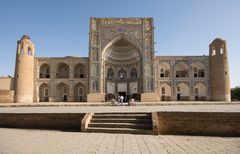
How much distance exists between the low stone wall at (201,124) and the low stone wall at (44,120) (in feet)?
11.0

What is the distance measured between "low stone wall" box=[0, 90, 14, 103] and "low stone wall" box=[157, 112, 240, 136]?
81.2ft

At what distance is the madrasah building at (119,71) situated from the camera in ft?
95.0

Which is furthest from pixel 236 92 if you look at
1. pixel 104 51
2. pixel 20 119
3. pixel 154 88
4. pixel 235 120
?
pixel 20 119

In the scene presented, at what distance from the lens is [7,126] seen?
844 cm

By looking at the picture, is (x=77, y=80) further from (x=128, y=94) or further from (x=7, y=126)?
(x=7, y=126)

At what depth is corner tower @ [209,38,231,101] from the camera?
96.2ft

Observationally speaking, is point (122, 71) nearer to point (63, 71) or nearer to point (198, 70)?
point (63, 71)

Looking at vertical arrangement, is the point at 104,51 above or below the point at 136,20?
below

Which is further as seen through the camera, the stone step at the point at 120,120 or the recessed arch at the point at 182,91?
the recessed arch at the point at 182,91

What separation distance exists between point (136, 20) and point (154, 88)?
11.0 meters

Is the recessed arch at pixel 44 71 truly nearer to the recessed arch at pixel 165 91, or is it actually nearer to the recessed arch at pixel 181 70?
the recessed arch at pixel 165 91

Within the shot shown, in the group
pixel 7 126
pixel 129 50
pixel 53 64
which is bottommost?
pixel 7 126

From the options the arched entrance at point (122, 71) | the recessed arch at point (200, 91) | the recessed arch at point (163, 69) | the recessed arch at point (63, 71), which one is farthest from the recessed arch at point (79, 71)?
the recessed arch at point (200, 91)

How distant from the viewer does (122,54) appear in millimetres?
33562
